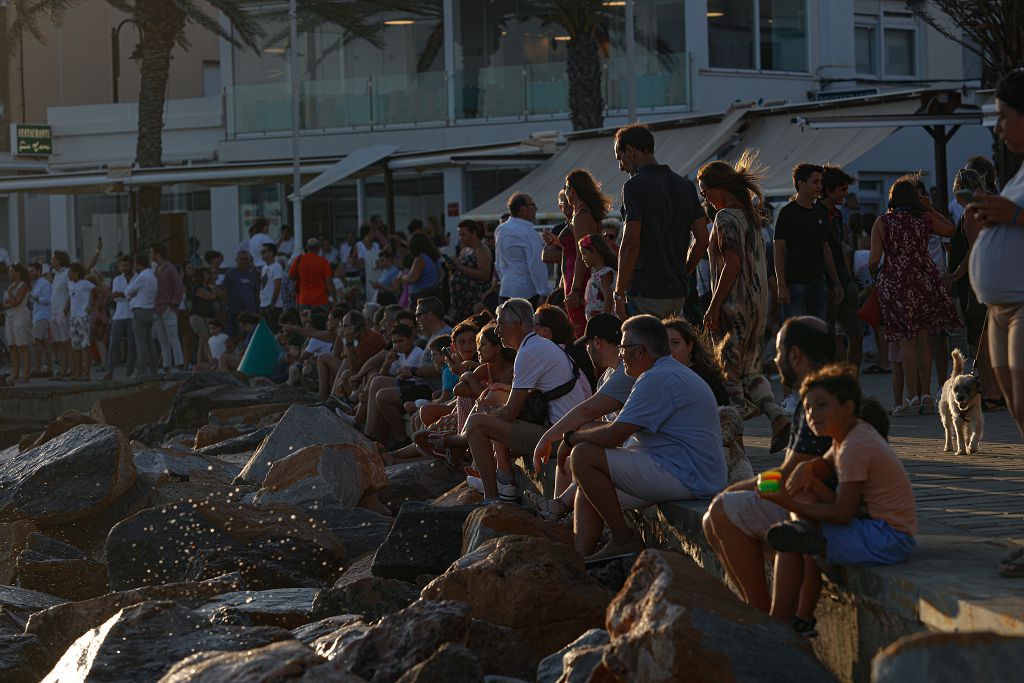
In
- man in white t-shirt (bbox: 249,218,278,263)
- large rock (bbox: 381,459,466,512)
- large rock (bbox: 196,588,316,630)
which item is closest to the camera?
large rock (bbox: 196,588,316,630)

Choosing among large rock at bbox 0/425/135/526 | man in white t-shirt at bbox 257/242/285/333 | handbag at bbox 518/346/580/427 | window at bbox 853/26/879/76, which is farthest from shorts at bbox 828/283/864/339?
window at bbox 853/26/879/76

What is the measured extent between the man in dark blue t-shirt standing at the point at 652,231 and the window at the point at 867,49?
25.9 metres

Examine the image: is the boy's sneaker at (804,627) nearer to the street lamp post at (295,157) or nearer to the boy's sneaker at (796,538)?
the boy's sneaker at (796,538)

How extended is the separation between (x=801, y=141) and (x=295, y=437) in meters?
9.88

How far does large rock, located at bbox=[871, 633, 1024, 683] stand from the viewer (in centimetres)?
402

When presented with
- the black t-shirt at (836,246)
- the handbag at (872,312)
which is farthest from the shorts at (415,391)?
the black t-shirt at (836,246)

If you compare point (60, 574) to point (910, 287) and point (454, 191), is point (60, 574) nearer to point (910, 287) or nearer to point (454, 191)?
Answer: point (910, 287)

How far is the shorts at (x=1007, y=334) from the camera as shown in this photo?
5238mm

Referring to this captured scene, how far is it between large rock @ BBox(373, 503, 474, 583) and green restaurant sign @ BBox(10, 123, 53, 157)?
35.1m

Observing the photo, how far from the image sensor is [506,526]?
823 centimetres

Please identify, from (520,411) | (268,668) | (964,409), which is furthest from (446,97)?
(268,668)

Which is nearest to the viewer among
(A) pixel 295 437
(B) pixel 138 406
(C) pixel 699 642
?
(C) pixel 699 642

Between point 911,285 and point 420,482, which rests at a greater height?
point 911,285

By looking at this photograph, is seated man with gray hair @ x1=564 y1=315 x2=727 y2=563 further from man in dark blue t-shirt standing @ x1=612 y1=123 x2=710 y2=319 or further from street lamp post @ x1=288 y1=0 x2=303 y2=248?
street lamp post @ x1=288 y1=0 x2=303 y2=248
